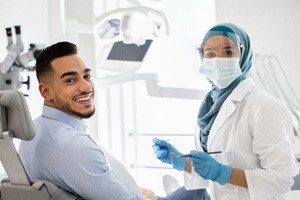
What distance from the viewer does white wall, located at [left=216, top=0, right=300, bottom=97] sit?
334 cm

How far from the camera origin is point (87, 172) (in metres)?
1.27

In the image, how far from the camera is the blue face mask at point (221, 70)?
1.64 metres

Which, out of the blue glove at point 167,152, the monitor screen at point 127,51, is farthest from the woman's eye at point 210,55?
the monitor screen at point 127,51

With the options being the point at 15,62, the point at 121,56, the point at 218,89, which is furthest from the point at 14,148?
the point at 15,62

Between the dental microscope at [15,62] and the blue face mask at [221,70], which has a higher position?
the blue face mask at [221,70]

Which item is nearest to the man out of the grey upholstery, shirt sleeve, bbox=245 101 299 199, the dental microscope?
shirt sleeve, bbox=245 101 299 199

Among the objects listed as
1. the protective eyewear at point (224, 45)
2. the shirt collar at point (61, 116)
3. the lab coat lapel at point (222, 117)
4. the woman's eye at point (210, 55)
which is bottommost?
the lab coat lapel at point (222, 117)

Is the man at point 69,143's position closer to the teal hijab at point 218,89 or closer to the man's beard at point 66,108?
the man's beard at point 66,108

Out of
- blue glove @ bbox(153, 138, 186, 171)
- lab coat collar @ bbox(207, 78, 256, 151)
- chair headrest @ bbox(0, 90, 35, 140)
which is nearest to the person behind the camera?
chair headrest @ bbox(0, 90, 35, 140)

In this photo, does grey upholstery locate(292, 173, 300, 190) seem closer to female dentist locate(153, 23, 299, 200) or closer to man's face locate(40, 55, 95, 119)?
female dentist locate(153, 23, 299, 200)

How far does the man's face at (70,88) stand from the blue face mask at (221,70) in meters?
0.54

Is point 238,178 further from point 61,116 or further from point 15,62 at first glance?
point 15,62

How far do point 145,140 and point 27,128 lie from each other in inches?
86.4

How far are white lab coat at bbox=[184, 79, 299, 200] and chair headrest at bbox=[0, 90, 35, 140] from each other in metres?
0.80
